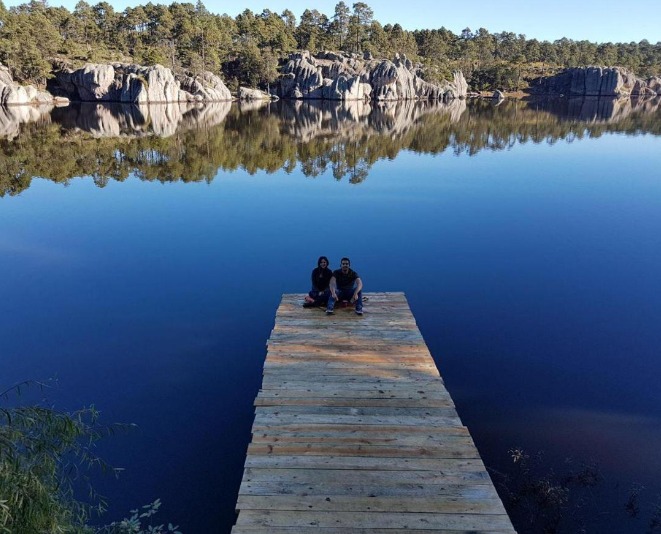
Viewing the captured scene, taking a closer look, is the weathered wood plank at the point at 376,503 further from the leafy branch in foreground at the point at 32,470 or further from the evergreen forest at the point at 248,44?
the evergreen forest at the point at 248,44

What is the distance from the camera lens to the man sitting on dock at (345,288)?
13.6m

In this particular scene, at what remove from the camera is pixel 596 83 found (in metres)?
145

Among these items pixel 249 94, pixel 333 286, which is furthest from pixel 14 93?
pixel 333 286

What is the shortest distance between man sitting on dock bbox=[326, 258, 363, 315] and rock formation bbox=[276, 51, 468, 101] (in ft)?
366

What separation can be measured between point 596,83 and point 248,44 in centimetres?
10113

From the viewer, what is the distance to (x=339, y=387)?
9969 millimetres

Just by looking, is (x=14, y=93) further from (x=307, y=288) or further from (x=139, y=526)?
(x=139, y=526)

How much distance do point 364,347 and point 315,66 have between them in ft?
396

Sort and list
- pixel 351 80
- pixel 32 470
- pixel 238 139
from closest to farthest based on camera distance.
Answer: pixel 32 470 < pixel 238 139 < pixel 351 80

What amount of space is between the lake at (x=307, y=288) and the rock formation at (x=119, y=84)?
60.9 metres

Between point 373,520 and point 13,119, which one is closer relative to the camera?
point 373,520

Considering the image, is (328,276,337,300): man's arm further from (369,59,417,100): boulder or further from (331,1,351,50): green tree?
(331,1,351,50): green tree

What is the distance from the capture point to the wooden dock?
6711 mm

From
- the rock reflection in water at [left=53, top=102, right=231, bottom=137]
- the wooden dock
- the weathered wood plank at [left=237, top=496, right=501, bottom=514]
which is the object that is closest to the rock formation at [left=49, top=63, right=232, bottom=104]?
the rock reflection in water at [left=53, top=102, right=231, bottom=137]
